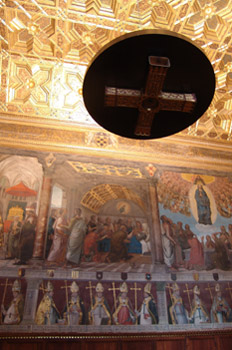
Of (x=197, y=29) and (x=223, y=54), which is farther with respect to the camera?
(x=223, y=54)

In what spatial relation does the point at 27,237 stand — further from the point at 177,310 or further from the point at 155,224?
the point at 177,310

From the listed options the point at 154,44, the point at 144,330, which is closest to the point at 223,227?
the point at 144,330

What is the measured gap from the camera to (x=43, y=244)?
18.4 ft

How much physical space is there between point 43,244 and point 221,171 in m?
4.40

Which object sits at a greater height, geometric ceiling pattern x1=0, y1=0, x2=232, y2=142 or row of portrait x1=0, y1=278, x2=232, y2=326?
geometric ceiling pattern x1=0, y1=0, x2=232, y2=142

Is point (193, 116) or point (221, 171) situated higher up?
point (221, 171)

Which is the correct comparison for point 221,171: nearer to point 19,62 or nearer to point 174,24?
point 174,24

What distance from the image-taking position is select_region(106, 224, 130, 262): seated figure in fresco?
226 inches

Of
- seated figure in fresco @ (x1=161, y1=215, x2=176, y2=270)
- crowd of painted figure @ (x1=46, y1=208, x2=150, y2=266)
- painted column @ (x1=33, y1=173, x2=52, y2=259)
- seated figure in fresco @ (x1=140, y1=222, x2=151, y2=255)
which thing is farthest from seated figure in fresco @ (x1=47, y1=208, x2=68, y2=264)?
seated figure in fresco @ (x1=161, y1=215, x2=176, y2=270)

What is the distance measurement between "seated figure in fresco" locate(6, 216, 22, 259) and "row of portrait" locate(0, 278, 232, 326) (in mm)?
464

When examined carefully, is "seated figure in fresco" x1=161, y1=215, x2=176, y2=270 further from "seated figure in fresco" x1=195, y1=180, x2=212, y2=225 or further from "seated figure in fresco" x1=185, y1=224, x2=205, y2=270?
"seated figure in fresco" x1=195, y1=180, x2=212, y2=225

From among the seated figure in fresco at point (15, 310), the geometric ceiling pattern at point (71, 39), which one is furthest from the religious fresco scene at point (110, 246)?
the geometric ceiling pattern at point (71, 39)

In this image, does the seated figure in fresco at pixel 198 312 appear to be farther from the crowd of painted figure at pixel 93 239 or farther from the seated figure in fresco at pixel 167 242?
the crowd of painted figure at pixel 93 239

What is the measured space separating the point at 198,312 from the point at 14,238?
352 cm
